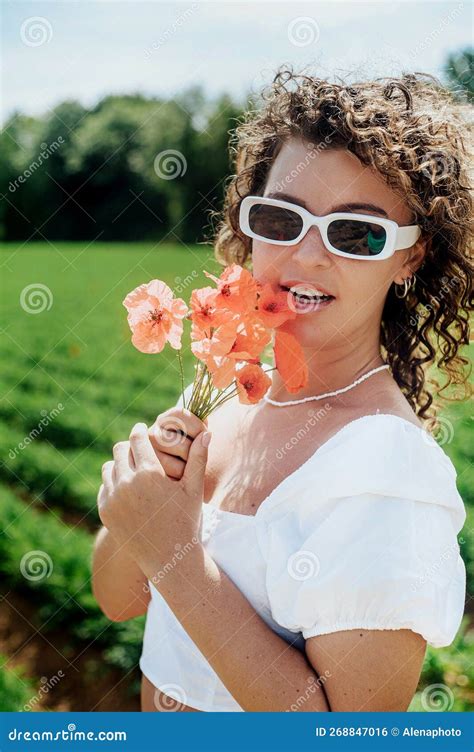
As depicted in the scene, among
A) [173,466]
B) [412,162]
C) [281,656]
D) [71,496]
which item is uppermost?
[412,162]

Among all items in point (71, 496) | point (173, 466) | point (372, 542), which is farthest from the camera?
point (71, 496)

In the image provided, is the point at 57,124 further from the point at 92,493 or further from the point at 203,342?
the point at 203,342

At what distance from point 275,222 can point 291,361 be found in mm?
363

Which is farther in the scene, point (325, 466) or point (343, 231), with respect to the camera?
point (343, 231)

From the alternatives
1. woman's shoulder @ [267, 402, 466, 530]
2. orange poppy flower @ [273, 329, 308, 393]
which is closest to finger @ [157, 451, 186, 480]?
woman's shoulder @ [267, 402, 466, 530]

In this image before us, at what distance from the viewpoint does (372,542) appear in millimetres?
1474

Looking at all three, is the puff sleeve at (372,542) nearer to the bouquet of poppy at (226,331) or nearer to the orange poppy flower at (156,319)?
the bouquet of poppy at (226,331)

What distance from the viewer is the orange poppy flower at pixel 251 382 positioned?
1.66 meters

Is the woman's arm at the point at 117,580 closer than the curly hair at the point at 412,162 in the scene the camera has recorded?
No

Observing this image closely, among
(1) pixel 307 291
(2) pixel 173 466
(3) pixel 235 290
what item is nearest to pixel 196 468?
(2) pixel 173 466

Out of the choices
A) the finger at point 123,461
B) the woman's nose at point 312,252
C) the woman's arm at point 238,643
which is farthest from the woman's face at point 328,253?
the woman's arm at point 238,643

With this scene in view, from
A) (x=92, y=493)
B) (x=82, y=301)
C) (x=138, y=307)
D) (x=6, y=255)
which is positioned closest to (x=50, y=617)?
(x=92, y=493)

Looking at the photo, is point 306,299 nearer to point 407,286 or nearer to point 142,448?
point 407,286

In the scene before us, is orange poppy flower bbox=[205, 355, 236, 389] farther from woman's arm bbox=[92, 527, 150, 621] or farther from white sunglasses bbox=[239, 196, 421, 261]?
woman's arm bbox=[92, 527, 150, 621]
